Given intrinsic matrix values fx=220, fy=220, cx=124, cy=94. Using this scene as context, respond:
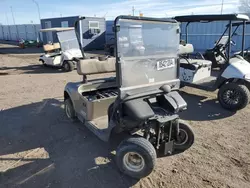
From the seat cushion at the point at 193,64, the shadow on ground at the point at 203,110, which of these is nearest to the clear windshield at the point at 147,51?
the shadow on ground at the point at 203,110

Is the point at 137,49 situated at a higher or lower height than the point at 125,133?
higher

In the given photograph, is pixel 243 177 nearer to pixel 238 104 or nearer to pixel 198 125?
pixel 198 125

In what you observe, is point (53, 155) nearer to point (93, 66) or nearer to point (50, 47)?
point (93, 66)

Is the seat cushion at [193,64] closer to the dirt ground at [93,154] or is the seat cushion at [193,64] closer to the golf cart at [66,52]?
the dirt ground at [93,154]

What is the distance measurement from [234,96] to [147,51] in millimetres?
3037

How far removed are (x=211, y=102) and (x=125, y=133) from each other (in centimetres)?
328

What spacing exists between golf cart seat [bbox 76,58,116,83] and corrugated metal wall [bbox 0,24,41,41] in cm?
2249

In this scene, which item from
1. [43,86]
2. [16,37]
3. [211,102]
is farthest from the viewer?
[16,37]

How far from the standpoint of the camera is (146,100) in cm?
282

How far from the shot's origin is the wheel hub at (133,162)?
263cm

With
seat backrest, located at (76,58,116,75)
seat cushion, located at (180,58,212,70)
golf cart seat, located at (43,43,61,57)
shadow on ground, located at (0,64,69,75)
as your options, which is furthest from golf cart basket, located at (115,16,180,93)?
golf cart seat, located at (43,43,61,57)

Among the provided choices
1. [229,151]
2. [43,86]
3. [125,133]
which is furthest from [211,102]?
[43,86]

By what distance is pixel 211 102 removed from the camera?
18.0 ft

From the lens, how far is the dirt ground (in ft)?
8.92
